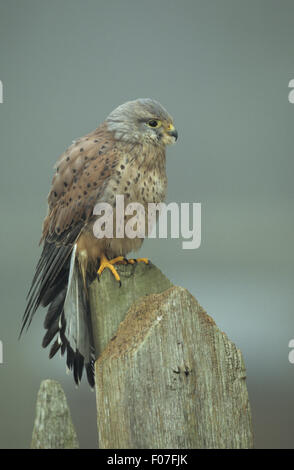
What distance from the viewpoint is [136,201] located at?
5.66ft

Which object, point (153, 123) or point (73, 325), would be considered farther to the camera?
point (153, 123)

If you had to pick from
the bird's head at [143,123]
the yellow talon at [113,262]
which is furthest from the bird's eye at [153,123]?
the yellow talon at [113,262]

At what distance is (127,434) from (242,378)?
36cm

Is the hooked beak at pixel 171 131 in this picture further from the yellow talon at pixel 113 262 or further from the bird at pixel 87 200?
the yellow talon at pixel 113 262

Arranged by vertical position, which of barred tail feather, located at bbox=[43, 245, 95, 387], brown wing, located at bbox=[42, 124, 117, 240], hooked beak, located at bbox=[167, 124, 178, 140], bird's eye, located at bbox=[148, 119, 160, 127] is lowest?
barred tail feather, located at bbox=[43, 245, 95, 387]

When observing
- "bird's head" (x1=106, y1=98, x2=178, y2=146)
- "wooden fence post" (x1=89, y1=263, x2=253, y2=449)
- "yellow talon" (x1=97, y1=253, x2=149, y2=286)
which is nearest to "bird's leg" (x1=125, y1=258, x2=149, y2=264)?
"yellow talon" (x1=97, y1=253, x2=149, y2=286)

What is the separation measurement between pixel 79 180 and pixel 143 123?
12.4 inches

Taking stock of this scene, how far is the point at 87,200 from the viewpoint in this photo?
170 centimetres

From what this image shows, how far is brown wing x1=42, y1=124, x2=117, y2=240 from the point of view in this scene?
5.58ft

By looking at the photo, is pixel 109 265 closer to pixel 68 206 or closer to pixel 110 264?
pixel 110 264

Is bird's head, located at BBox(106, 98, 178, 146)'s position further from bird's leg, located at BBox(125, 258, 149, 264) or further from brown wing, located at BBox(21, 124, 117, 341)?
bird's leg, located at BBox(125, 258, 149, 264)

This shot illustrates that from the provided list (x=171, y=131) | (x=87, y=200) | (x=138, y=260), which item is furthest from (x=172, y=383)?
(x=171, y=131)
